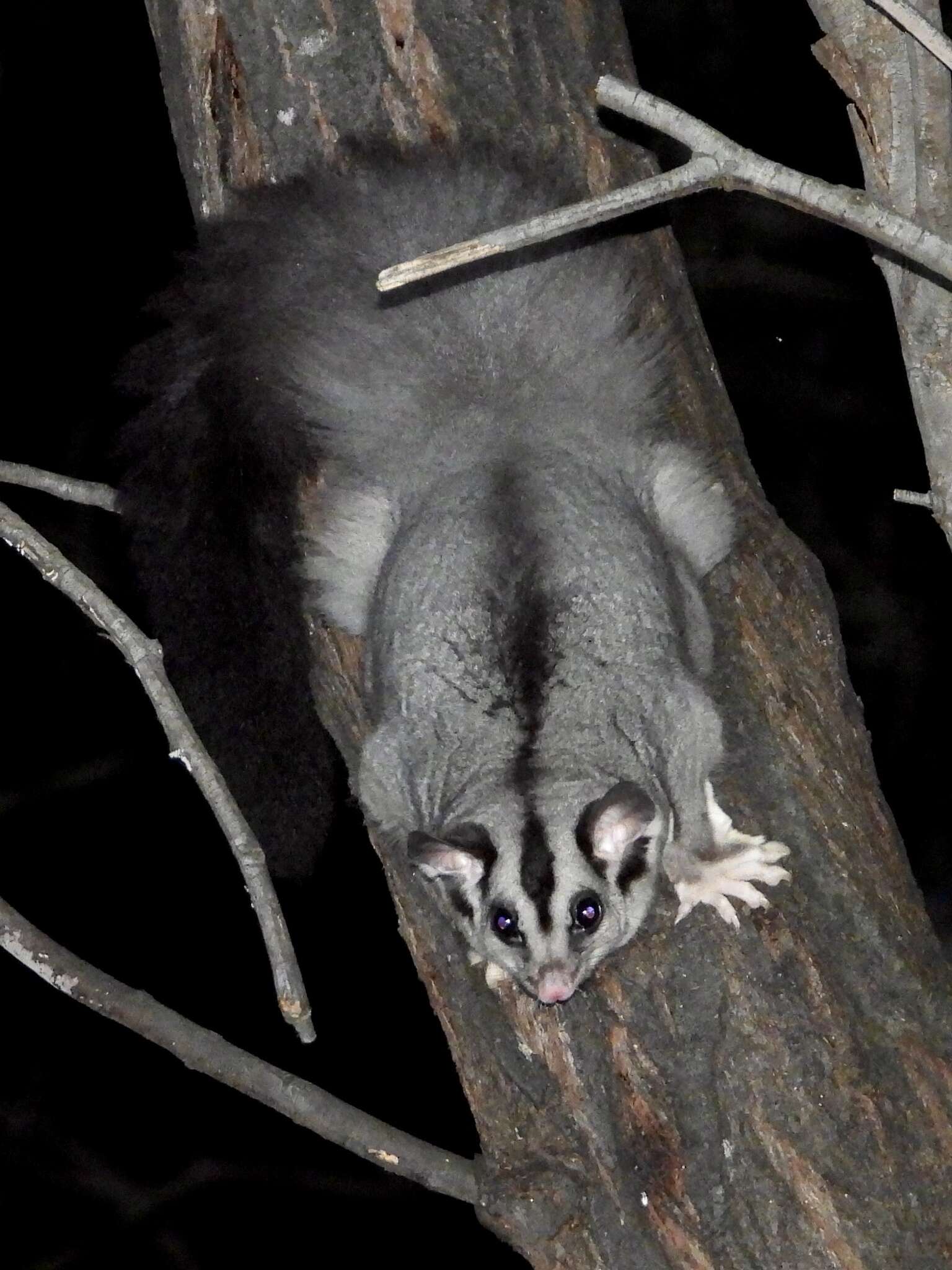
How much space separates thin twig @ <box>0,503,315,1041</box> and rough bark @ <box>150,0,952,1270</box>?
71cm

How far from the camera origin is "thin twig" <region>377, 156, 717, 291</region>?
73.1 inches

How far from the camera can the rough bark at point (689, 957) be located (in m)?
2.64

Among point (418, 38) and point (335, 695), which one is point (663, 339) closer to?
point (418, 38)

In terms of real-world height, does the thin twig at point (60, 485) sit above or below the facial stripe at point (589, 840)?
above

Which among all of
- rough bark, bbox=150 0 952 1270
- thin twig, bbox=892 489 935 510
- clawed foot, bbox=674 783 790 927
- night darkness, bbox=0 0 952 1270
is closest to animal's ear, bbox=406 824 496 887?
rough bark, bbox=150 0 952 1270

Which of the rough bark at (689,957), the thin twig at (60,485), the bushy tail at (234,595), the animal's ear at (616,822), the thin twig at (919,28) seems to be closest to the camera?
the thin twig at (919,28)

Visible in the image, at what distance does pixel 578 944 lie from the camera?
294 centimetres

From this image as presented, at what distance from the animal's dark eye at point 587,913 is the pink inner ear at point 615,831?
10cm

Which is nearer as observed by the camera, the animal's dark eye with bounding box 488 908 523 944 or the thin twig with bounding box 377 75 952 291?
the thin twig with bounding box 377 75 952 291

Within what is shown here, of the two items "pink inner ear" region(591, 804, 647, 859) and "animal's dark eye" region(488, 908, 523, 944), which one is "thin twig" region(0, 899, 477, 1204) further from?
"pink inner ear" region(591, 804, 647, 859)

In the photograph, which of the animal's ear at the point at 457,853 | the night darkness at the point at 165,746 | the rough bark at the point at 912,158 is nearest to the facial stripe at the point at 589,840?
the animal's ear at the point at 457,853

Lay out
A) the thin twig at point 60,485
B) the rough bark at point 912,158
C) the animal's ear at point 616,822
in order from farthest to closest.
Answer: the animal's ear at point 616,822
the thin twig at point 60,485
the rough bark at point 912,158

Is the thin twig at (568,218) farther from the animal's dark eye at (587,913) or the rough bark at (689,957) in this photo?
the animal's dark eye at (587,913)

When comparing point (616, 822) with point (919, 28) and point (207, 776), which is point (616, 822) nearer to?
point (207, 776)
